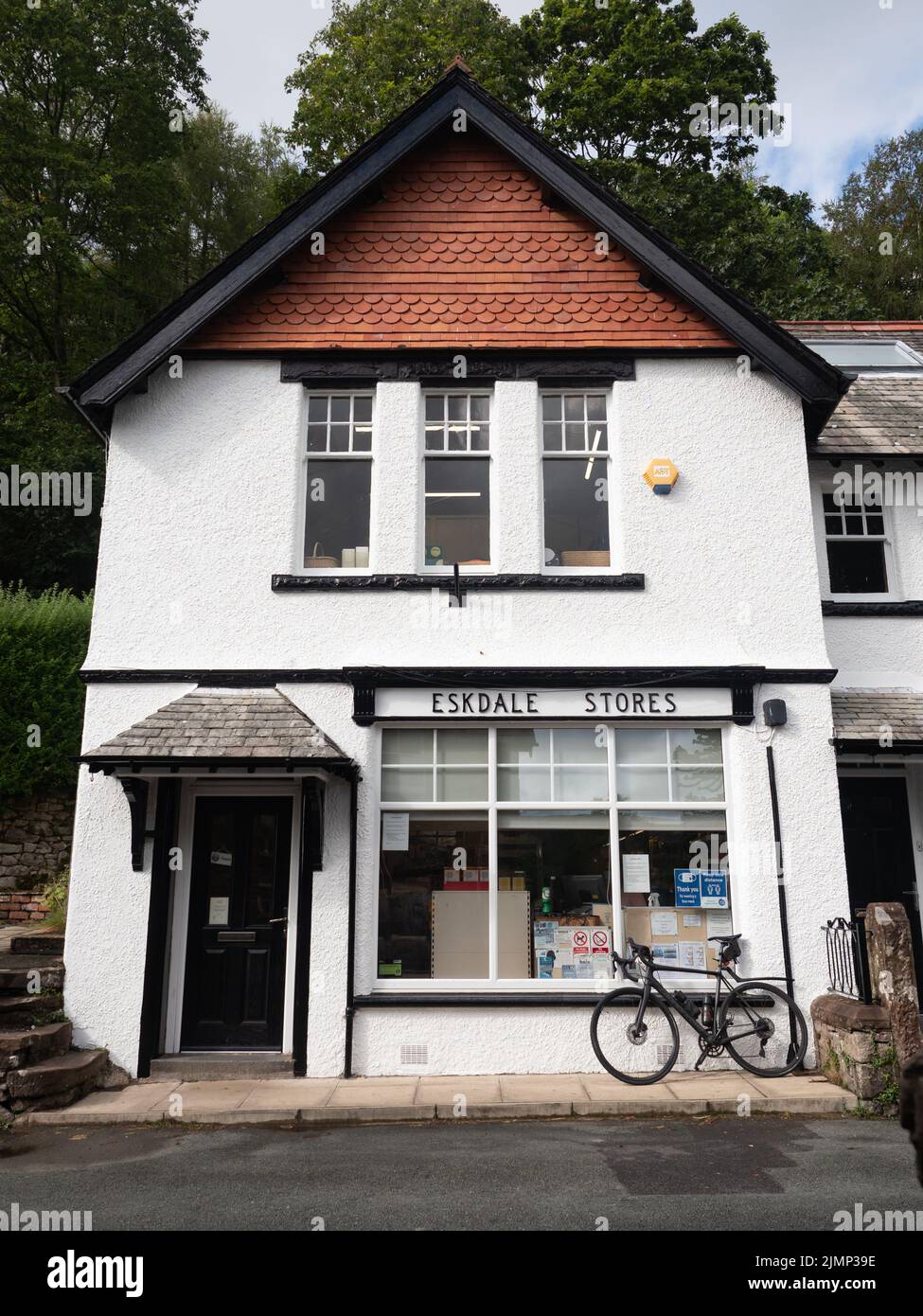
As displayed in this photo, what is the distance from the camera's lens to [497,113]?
33.8 feet

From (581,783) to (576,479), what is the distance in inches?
127

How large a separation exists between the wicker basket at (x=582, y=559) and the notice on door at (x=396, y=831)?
10.1 feet

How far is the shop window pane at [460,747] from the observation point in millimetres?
9383

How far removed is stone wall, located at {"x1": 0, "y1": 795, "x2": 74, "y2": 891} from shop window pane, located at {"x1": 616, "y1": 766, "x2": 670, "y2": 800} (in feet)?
25.5

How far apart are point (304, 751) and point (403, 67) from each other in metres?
24.4

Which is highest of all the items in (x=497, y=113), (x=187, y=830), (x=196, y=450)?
(x=497, y=113)

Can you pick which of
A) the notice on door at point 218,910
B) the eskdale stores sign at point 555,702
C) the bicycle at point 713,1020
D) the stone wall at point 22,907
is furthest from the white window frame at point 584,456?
the stone wall at point 22,907

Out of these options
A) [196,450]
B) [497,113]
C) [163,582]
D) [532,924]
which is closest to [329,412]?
[196,450]

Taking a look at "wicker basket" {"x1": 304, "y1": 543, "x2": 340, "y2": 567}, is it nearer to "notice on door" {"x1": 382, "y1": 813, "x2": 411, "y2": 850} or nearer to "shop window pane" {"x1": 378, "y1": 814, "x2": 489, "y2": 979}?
"notice on door" {"x1": 382, "y1": 813, "x2": 411, "y2": 850}

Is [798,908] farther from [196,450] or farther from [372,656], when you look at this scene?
[196,450]

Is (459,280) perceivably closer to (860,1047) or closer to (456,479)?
(456,479)

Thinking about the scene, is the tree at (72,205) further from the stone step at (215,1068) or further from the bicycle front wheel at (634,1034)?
the bicycle front wheel at (634,1034)

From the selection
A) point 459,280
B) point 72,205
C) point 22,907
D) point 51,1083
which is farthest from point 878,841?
point 72,205

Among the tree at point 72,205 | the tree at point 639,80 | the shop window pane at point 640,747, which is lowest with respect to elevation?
the shop window pane at point 640,747
